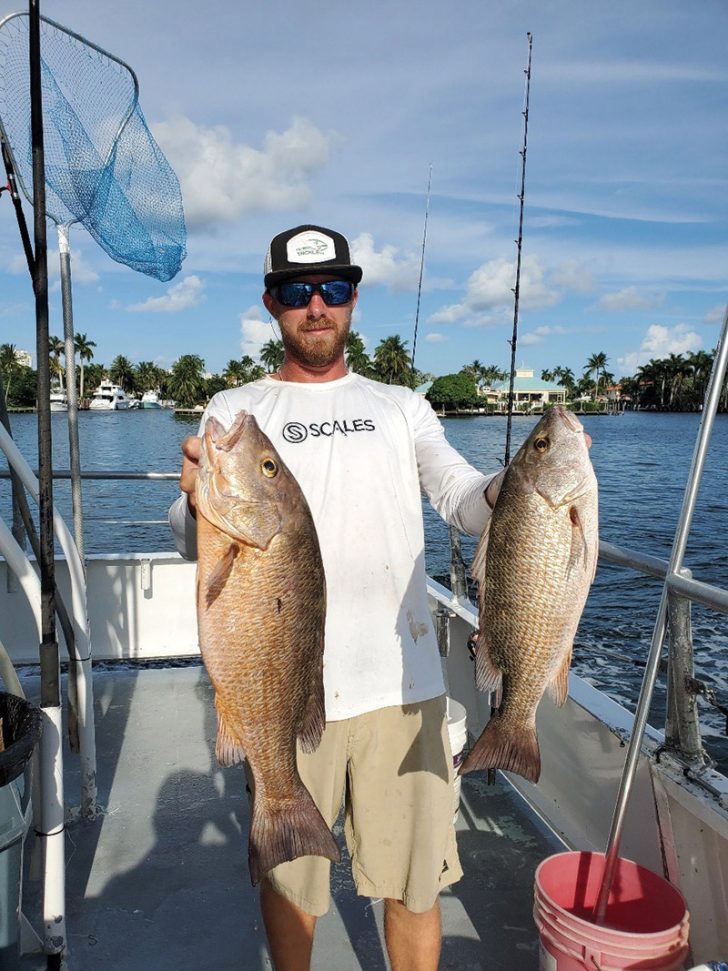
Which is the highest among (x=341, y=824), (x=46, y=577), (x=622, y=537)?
(x=46, y=577)

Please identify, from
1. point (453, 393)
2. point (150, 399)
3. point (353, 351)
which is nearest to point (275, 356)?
point (353, 351)

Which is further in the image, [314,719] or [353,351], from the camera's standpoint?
[353,351]

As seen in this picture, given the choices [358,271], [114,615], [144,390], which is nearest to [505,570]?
[358,271]

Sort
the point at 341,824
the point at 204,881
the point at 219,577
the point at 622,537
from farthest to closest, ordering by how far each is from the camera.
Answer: the point at 622,537
the point at 341,824
the point at 204,881
the point at 219,577

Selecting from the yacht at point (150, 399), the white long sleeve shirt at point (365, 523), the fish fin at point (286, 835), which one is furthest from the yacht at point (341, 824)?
the yacht at point (150, 399)

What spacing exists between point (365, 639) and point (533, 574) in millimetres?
662

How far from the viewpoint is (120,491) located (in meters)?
23.4

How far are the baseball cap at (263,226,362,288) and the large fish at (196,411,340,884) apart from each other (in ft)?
2.42

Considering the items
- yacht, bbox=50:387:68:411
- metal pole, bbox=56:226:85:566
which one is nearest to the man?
yacht, bbox=50:387:68:411

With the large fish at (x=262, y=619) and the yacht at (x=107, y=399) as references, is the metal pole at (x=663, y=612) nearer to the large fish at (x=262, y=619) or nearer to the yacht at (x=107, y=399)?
the large fish at (x=262, y=619)

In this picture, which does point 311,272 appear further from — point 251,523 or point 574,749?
point 574,749

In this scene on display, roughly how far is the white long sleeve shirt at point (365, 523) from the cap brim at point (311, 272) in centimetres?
35

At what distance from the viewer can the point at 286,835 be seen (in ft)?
6.44

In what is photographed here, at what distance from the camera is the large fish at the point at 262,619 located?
1804mm
